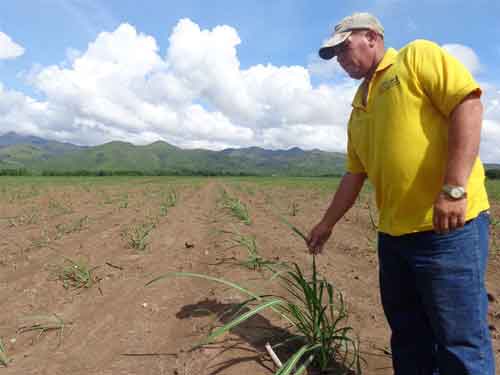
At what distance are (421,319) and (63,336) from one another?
2.71m

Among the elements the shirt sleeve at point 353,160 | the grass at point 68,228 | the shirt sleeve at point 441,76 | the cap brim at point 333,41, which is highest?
the cap brim at point 333,41

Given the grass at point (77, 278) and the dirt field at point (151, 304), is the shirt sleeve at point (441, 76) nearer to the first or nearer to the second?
the dirt field at point (151, 304)

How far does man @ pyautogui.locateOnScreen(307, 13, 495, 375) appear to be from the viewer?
1484 mm

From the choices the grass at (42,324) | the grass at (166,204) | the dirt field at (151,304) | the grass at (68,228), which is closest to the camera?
the dirt field at (151,304)

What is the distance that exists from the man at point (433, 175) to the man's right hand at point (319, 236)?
1.86 ft

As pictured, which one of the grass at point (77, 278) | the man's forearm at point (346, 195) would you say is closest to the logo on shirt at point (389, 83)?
the man's forearm at point (346, 195)

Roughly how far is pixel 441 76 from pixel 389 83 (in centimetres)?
24

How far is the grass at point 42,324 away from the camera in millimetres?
2912

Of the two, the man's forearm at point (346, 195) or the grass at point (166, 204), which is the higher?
the man's forearm at point (346, 195)

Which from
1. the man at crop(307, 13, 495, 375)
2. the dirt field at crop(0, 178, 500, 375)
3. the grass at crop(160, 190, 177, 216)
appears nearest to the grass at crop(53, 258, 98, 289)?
the dirt field at crop(0, 178, 500, 375)

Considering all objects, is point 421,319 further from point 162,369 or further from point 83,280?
point 83,280

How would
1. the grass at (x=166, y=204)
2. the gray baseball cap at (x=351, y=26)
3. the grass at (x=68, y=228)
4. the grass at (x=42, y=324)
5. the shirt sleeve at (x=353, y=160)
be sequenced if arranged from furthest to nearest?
the grass at (x=166, y=204) < the grass at (x=68, y=228) < the grass at (x=42, y=324) < the shirt sleeve at (x=353, y=160) < the gray baseball cap at (x=351, y=26)

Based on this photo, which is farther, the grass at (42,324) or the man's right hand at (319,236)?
the grass at (42,324)

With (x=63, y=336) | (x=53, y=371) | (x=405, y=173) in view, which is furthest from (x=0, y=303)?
(x=405, y=173)
